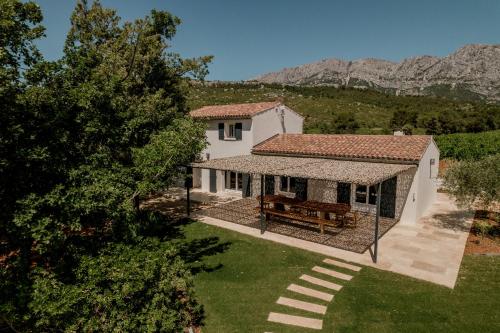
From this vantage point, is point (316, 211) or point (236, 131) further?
point (236, 131)

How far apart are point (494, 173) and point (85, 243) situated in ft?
53.9

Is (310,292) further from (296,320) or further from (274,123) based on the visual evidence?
(274,123)

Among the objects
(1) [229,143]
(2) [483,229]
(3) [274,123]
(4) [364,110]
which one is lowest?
(2) [483,229]

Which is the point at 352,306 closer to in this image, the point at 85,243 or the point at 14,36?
the point at 85,243

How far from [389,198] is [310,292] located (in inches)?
402

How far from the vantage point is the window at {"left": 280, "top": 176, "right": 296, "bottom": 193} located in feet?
71.2

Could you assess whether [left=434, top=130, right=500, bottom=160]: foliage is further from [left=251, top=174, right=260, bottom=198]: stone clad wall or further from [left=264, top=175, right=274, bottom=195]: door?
[left=251, top=174, right=260, bottom=198]: stone clad wall

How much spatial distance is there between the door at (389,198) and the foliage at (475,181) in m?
2.63

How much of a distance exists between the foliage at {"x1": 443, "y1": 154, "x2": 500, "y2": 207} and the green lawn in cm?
308

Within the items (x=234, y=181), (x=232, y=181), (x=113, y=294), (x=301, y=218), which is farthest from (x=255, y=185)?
(x=113, y=294)

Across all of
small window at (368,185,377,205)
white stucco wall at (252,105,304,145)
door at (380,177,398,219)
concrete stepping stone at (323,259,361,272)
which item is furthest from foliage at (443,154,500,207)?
white stucco wall at (252,105,304,145)

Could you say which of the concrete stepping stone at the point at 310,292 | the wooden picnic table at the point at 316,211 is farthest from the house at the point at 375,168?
the concrete stepping stone at the point at 310,292

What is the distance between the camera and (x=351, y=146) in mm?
20219

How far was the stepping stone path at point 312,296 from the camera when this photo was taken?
332 inches
